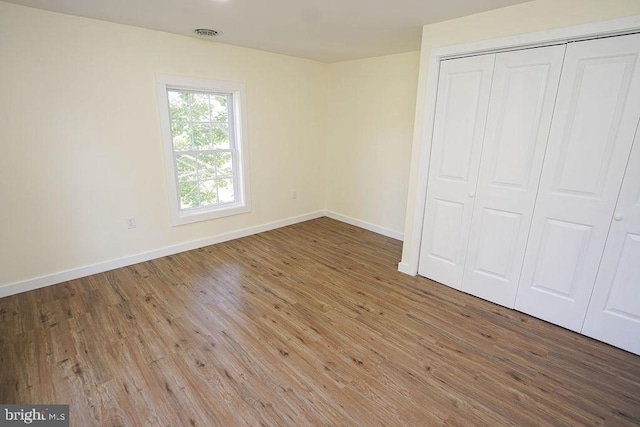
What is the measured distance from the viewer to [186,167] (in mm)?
3629

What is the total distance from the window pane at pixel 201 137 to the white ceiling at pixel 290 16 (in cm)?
98

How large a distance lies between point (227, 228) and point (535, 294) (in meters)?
3.41

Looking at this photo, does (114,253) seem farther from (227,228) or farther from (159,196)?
(227,228)

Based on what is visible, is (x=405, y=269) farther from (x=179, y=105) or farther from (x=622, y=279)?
(x=179, y=105)

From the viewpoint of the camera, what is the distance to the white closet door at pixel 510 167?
226 cm

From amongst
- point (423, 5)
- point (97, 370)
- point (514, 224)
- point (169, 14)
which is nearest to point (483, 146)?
point (514, 224)

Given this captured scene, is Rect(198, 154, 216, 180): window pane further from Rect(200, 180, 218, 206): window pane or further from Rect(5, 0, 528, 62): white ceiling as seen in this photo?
Rect(5, 0, 528, 62): white ceiling

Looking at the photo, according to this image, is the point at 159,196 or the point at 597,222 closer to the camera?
the point at 597,222

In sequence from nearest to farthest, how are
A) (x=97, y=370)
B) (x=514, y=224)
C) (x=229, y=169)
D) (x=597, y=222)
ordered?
1. (x=97, y=370)
2. (x=597, y=222)
3. (x=514, y=224)
4. (x=229, y=169)

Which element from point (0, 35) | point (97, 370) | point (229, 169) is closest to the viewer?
point (97, 370)

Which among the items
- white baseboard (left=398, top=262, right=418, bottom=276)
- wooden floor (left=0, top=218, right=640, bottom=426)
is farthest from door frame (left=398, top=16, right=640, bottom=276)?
wooden floor (left=0, top=218, right=640, bottom=426)

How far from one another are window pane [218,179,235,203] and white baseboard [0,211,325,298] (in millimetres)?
451

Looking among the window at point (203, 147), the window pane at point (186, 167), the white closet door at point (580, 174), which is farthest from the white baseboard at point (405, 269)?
the window pane at point (186, 167)

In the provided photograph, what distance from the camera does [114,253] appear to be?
320 centimetres
